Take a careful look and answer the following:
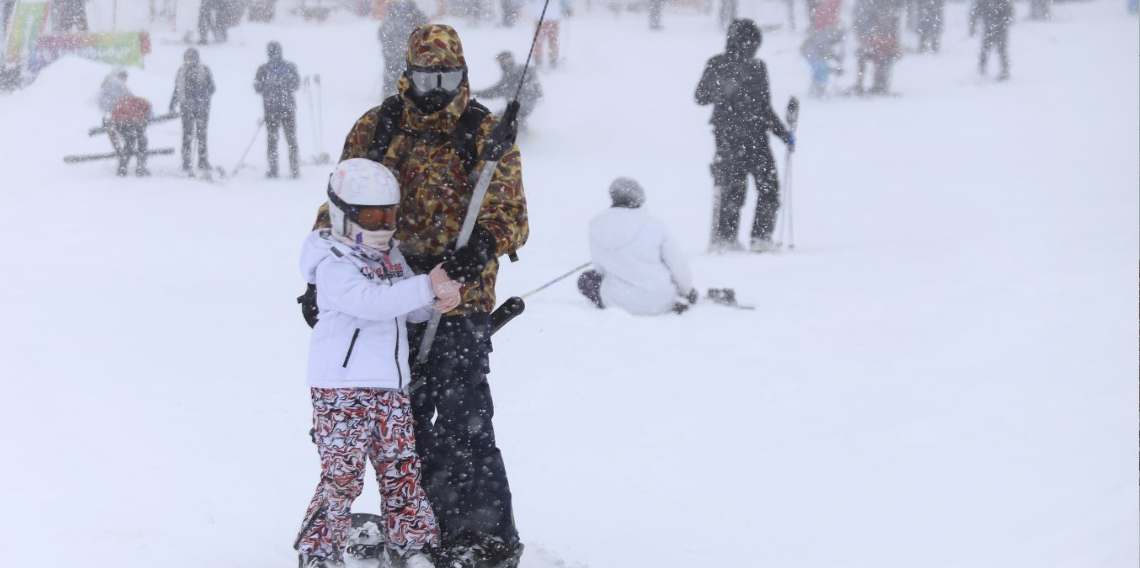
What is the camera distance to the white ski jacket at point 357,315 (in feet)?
10.4

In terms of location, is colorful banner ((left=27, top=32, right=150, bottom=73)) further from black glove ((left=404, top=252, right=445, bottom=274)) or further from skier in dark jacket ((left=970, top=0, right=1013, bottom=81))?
black glove ((left=404, top=252, right=445, bottom=274))

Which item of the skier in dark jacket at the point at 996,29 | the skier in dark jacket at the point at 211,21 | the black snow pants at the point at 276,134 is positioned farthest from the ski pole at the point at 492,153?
the skier in dark jacket at the point at 211,21

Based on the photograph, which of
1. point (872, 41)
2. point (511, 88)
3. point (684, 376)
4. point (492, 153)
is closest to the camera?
point (492, 153)

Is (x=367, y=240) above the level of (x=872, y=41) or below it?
below

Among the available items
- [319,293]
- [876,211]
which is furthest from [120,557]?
[876,211]

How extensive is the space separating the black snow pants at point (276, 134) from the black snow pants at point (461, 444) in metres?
11.9

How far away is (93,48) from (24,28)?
3.68ft

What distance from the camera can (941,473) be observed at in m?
5.09

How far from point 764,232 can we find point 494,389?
457 centimetres

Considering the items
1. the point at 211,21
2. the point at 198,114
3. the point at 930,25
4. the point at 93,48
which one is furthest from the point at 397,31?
the point at 930,25

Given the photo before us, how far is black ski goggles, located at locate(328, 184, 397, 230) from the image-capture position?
10.5 feet

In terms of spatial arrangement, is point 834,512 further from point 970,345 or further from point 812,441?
point 970,345

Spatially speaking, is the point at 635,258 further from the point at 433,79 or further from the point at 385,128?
the point at 433,79

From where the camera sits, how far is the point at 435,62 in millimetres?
3180
